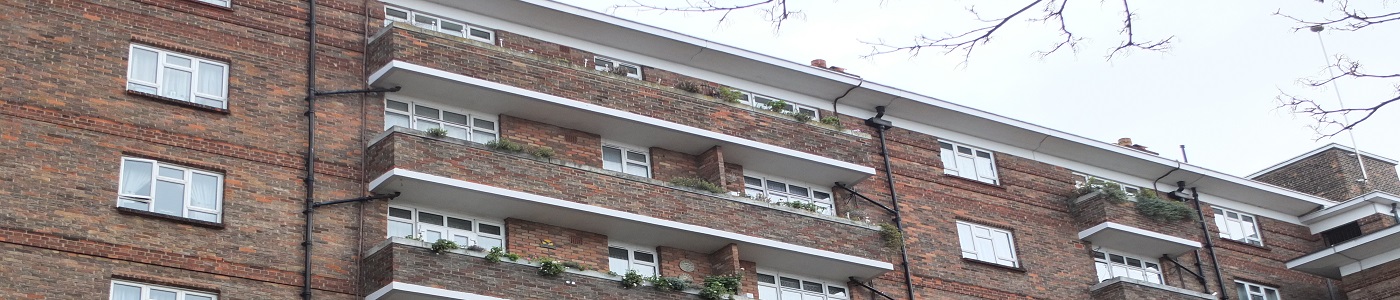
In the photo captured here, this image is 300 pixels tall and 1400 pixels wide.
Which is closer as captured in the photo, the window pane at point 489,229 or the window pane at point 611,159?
the window pane at point 489,229

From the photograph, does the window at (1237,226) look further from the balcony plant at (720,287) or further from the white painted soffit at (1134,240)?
the balcony plant at (720,287)

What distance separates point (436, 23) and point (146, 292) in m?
8.27

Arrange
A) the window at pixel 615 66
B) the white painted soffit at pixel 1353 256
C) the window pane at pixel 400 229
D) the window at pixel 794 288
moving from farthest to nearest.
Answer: the white painted soffit at pixel 1353 256 → the window at pixel 615 66 → the window at pixel 794 288 → the window pane at pixel 400 229

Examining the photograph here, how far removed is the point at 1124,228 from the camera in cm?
3866

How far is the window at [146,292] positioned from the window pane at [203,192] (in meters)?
1.53

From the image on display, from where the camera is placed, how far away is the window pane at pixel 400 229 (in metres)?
29.8

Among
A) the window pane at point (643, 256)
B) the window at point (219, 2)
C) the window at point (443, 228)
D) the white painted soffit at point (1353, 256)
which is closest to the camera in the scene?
the window at point (443, 228)

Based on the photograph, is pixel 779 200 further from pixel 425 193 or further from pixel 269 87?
pixel 269 87

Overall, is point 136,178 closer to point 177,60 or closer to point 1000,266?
point 177,60

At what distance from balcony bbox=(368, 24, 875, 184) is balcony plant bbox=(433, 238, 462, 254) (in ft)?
11.6

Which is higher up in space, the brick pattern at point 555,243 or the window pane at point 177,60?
the window pane at point 177,60

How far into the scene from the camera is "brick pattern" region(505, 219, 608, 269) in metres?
30.8

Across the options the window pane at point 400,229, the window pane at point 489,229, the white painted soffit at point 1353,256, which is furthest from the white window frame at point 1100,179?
the window pane at point 400,229

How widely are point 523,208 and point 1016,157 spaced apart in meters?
13.6
